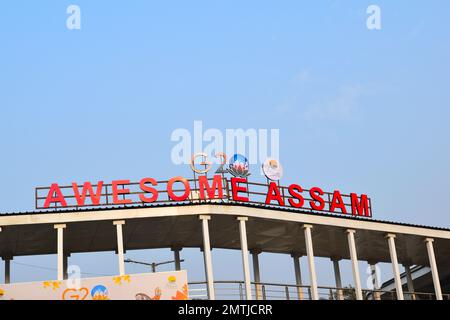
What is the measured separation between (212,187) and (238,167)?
4099 millimetres

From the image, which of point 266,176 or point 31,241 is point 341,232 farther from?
point 31,241

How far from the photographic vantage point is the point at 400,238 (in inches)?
1913

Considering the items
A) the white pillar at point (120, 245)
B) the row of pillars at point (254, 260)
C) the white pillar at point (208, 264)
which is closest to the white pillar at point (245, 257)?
the row of pillars at point (254, 260)

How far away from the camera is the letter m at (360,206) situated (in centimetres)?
4691

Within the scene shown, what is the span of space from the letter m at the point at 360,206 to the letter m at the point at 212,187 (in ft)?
26.9

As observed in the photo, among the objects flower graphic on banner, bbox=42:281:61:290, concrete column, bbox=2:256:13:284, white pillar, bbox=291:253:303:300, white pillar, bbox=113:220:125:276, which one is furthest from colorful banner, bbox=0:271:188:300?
white pillar, bbox=291:253:303:300

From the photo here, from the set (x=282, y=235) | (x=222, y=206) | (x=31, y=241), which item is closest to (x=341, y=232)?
(x=282, y=235)

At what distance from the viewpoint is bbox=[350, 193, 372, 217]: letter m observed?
46.9 meters

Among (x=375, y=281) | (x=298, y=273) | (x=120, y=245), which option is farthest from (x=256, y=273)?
(x=120, y=245)

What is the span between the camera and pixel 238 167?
4719cm

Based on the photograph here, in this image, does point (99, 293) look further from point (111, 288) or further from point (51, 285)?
point (51, 285)

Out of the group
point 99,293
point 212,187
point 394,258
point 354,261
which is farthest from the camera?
point 394,258

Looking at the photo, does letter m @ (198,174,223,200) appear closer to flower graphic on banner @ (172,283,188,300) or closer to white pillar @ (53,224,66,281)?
flower graphic on banner @ (172,283,188,300)
